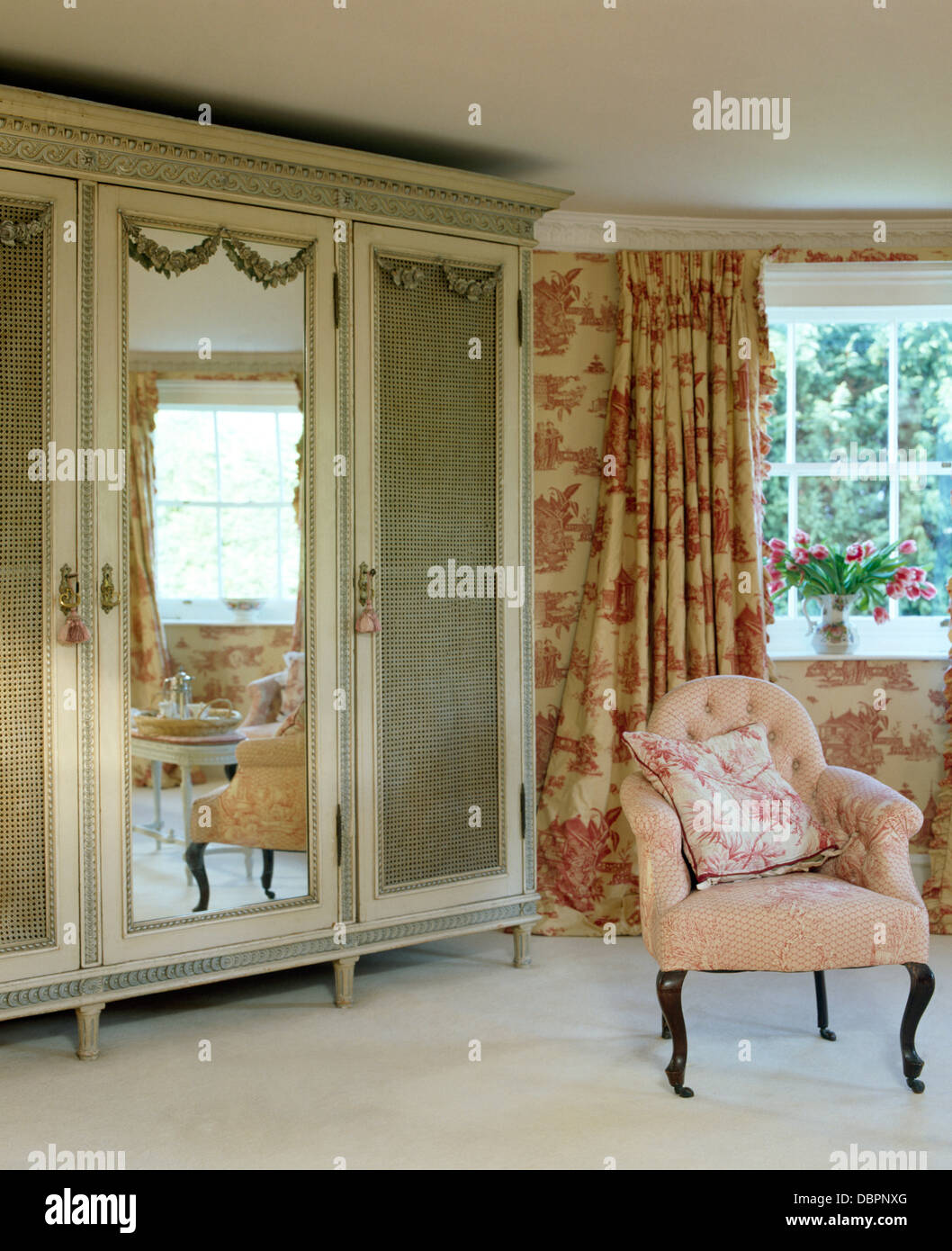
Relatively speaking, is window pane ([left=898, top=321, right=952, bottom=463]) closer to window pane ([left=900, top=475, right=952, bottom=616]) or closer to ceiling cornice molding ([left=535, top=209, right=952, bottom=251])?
window pane ([left=900, top=475, right=952, bottom=616])

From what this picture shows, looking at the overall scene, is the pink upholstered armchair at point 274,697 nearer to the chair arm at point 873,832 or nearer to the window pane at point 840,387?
the chair arm at point 873,832

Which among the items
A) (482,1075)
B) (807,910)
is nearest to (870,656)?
(807,910)

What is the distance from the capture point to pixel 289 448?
10.3 ft

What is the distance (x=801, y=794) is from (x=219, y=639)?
1.65 metres

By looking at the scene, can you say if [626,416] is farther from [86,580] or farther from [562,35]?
[86,580]

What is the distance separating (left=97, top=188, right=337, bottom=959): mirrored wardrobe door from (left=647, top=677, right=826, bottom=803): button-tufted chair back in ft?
3.19

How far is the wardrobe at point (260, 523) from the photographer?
2822 mm

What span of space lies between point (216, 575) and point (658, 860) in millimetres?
1360

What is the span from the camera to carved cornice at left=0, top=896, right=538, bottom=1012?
9.34 feet

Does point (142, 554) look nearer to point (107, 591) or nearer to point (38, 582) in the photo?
point (107, 591)

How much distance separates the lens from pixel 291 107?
121 inches

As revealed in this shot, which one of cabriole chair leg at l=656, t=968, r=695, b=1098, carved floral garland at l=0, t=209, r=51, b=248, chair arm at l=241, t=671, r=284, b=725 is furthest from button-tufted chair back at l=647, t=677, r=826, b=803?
carved floral garland at l=0, t=209, r=51, b=248

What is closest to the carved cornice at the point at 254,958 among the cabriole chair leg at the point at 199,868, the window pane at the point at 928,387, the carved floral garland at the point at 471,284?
the cabriole chair leg at the point at 199,868
